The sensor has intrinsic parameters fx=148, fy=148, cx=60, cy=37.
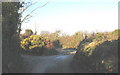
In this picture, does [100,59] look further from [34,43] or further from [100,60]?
[34,43]

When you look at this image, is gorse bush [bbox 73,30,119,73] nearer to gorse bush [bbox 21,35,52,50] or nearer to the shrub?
the shrub

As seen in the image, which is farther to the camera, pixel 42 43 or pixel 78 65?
pixel 42 43

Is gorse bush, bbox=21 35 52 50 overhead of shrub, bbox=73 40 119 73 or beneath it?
overhead

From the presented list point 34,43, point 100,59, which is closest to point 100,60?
point 100,59

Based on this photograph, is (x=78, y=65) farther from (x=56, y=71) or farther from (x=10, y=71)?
(x=10, y=71)

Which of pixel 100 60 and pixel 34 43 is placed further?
pixel 34 43

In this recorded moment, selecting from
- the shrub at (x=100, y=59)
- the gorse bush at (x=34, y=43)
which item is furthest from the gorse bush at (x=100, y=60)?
the gorse bush at (x=34, y=43)

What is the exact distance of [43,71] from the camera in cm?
1005

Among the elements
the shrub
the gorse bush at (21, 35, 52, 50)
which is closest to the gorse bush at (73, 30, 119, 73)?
the shrub

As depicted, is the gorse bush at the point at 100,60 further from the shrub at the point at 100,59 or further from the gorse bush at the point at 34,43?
the gorse bush at the point at 34,43

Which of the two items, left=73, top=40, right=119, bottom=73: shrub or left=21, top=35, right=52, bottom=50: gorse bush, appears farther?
left=21, top=35, right=52, bottom=50: gorse bush

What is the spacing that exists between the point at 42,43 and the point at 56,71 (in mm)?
7910

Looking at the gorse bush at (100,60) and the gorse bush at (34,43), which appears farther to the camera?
the gorse bush at (34,43)

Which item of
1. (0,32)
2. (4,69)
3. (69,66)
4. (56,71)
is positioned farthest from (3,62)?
(69,66)
